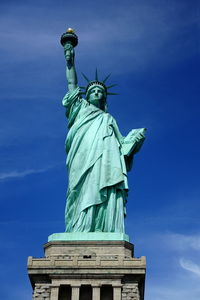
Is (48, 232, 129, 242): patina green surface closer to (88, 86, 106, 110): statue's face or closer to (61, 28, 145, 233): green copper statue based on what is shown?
(61, 28, 145, 233): green copper statue

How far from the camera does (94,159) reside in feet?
97.6

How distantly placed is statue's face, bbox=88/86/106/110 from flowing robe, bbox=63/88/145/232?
1.98 ft

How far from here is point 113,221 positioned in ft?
92.9

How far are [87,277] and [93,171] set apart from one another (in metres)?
5.75

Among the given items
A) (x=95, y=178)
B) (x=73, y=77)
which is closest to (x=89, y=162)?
(x=95, y=178)

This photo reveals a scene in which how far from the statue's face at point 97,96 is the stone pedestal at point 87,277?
947 centimetres

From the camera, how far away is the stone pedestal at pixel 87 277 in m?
25.1

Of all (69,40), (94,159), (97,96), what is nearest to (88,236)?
(94,159)

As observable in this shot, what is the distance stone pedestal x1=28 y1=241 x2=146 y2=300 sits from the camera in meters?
25.1

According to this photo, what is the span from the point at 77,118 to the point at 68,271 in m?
9.01

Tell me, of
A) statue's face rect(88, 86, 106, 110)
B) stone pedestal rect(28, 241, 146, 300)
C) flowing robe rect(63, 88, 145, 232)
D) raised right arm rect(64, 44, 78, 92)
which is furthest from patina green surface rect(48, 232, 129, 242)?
raised right arm rect(64, 44, 78, 92)

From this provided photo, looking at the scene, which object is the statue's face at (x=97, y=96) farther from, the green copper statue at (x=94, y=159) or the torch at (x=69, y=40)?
the torch at (x=69, y=40)

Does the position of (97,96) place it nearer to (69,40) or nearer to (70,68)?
(70,68)

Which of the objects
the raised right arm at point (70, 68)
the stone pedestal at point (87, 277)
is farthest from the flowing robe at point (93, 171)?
the stone pedestal at point (87, 277)
